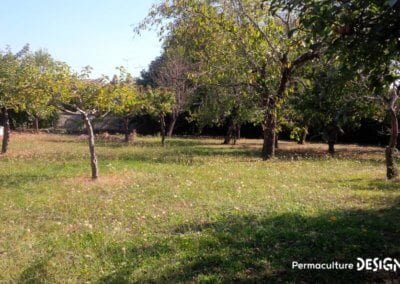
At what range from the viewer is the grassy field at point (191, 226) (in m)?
5.58

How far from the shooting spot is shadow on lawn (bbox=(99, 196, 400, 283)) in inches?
205

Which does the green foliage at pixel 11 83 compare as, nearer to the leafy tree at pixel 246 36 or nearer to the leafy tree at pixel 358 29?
the leafy tree at pixel 246 36

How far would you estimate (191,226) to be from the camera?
291 inches

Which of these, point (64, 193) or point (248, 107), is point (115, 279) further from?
point (248, 107)

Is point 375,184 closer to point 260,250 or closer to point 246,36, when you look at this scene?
point 260,250

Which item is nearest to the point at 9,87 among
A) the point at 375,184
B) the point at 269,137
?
the point at 269,137

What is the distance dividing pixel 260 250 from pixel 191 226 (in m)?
1.69

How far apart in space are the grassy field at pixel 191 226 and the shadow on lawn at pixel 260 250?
0.6 inches

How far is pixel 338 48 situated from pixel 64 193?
7836 mm

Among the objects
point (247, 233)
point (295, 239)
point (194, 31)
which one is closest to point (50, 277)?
point (247, 233)

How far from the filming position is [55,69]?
1328 cm

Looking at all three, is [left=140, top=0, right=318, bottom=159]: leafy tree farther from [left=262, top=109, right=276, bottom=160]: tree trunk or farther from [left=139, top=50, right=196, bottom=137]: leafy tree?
[left=139, top=50, right=196, bottom=137]: leafy tree

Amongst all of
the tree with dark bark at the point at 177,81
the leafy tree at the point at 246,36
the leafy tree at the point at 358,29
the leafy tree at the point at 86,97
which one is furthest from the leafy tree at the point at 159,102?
the leafy tree at the point at 358,29

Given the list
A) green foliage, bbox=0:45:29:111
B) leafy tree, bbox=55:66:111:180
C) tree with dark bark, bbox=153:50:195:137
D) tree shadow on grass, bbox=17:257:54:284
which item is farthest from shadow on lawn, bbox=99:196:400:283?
tree with dark bark, bbox=153:50:195:137
